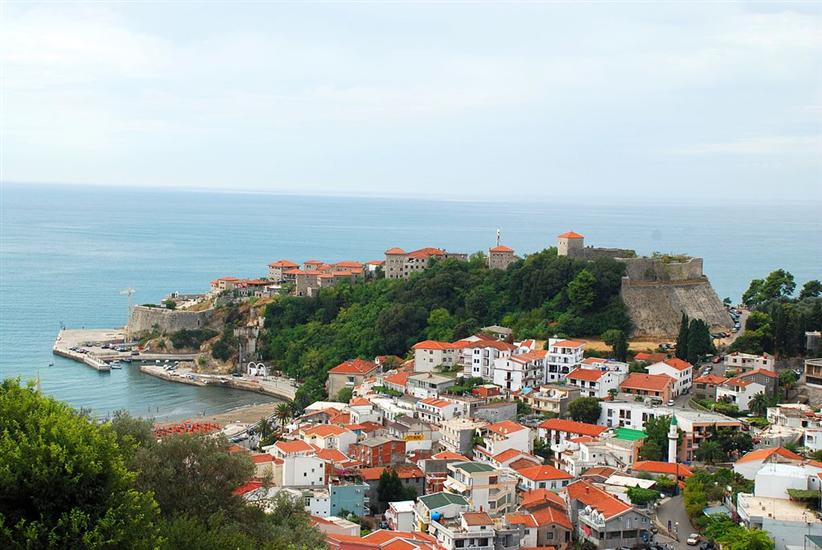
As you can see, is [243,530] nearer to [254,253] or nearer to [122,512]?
[122,512]

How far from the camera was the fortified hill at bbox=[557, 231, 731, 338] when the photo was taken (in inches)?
1273

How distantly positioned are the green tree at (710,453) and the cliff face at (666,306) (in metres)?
11.1

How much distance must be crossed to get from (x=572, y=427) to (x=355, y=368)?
35.0ft

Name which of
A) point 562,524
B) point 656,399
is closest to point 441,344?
point 656,399

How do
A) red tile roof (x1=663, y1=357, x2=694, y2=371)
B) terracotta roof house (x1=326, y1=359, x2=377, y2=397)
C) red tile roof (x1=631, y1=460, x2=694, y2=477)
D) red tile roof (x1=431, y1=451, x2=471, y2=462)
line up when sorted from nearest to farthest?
red tile roof (x1=631, y1=460, x2=694, y2=477), red tile roof (x1=431, y1=451, x2=471, y2=462), red tile roof (x1=663, y1=357, x2=694, y2=371), terracotta roof house (x1=326, y1=359, x2=377, y2=397)

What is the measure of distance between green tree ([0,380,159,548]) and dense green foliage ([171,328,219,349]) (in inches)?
1324

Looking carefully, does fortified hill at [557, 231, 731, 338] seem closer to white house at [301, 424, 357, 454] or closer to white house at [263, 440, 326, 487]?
white house at [301, 424, 357, 454]

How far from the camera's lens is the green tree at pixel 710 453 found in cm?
2081

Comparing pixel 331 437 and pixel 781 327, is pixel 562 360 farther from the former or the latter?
pixel 331 437

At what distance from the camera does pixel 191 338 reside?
139 feet

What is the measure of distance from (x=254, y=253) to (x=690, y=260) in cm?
5783

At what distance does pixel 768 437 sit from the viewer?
21.0 m

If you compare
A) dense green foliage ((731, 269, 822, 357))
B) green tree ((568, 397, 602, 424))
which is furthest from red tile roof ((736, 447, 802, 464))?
dense green foliage ((731, 269, 822, 357))

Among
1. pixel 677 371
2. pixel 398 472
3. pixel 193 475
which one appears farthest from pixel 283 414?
pixel 193 475
